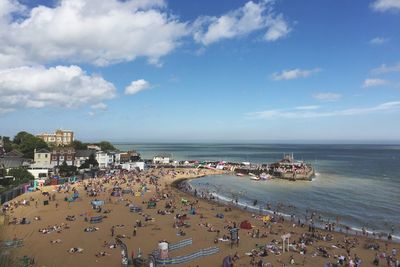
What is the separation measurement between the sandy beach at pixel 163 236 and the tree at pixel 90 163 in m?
31.7

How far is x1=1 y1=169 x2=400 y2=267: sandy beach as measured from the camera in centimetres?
2384

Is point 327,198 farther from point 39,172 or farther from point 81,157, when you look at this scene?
point 81,157

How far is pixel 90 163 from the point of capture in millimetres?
77812

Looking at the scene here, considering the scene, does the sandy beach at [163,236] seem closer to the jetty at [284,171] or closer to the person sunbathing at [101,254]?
the person sunbathing at [101,254]

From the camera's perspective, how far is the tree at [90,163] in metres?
76.1

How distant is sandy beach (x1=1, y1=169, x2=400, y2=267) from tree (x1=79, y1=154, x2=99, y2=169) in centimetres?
3173

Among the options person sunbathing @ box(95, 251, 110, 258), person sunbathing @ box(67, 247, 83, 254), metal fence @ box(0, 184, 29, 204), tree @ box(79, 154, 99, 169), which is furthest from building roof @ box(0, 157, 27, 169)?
person sunbathing @ box(95, 251, 110, 258)

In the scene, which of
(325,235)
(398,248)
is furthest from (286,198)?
(398,248)

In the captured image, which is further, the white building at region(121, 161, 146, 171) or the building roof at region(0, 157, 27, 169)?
the white building at region(121, 161, 146, 171)

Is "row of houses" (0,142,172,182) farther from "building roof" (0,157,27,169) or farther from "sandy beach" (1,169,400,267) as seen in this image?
"sandy beach" (1,169,400,267)

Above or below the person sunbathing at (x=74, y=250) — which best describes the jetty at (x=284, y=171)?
above

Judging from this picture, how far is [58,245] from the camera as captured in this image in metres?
25.7

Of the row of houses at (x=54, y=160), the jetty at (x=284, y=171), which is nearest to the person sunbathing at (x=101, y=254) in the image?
the row of houses at (x=54, y=160)

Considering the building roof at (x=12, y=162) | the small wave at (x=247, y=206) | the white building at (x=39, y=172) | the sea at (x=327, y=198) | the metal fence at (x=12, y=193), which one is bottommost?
the small wave at (x=247, y=206)
